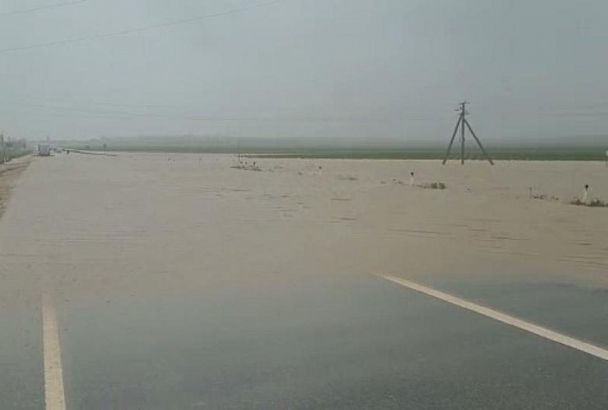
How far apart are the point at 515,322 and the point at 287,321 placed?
7.68 feet

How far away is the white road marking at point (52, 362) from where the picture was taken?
443 centimetres

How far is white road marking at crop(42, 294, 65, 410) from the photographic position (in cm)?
443

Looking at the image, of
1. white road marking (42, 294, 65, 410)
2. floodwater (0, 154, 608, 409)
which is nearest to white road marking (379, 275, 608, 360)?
floodwater (0, 154, 608, 409)

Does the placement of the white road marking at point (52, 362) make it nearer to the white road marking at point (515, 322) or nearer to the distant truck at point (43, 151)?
the white road marking at point (515, 322)

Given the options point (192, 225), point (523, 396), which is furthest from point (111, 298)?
point (192, 225)

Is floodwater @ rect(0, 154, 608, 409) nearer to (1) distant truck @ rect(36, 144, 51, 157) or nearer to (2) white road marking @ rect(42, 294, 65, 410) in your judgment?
(2) white road marking @ rect(42, 294, 65, 410)

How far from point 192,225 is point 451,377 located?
1093cm

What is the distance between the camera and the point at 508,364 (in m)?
5.19

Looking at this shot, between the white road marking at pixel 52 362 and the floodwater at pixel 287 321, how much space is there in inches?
2.7

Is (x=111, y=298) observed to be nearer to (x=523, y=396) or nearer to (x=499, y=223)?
(x=523, y=396)

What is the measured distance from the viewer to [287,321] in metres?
6.65

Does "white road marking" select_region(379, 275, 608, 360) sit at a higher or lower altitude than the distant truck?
higher

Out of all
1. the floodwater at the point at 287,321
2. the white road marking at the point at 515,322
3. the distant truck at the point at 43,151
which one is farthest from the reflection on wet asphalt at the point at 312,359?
the distant truck at the point at 43,151

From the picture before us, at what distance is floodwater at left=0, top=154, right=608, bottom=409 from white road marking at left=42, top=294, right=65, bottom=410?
7 cm
